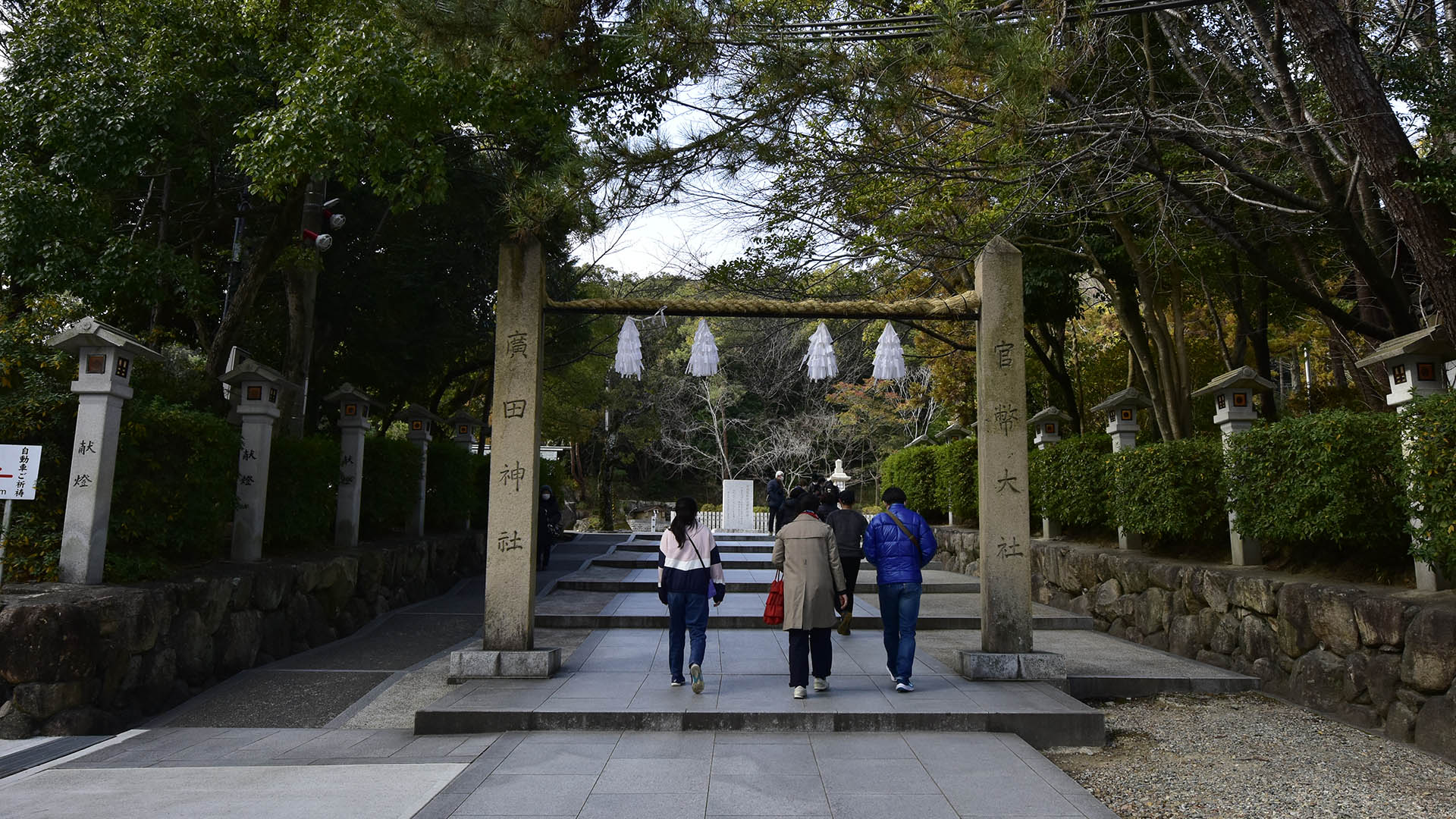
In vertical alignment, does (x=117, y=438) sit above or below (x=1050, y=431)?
below

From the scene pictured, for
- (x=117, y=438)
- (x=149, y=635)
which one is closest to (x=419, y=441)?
(x=117, y=438)

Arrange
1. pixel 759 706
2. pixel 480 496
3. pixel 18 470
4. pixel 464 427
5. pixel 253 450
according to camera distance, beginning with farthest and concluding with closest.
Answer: pixel 464 427
pixel 480 496
pixel 253 450
pixel 18 470
pixel 759 706

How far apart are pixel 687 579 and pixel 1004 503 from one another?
2640mm

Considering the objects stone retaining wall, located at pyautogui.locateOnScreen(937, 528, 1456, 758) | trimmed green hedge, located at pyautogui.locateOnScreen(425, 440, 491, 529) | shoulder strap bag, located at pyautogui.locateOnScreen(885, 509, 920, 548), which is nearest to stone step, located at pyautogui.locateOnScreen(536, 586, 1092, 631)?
stone retaining wall, located at pyautogui.locateOnScreen(937, 528, 1456, 758)

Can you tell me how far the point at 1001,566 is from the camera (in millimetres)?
6809

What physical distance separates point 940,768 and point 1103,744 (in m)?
1.52

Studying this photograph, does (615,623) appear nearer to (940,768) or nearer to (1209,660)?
(940,768)

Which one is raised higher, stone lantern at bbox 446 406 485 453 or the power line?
the power line

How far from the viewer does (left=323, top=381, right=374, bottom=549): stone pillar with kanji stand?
1202cm

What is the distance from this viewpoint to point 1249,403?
27.4 ft

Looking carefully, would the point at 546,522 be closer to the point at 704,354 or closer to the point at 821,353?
the point at 704,354

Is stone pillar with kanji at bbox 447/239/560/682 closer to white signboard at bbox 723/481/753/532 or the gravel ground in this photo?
the gravel ground

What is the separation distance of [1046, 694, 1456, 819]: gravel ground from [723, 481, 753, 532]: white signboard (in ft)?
59.4

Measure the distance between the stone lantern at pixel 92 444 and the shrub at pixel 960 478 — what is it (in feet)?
41.1
